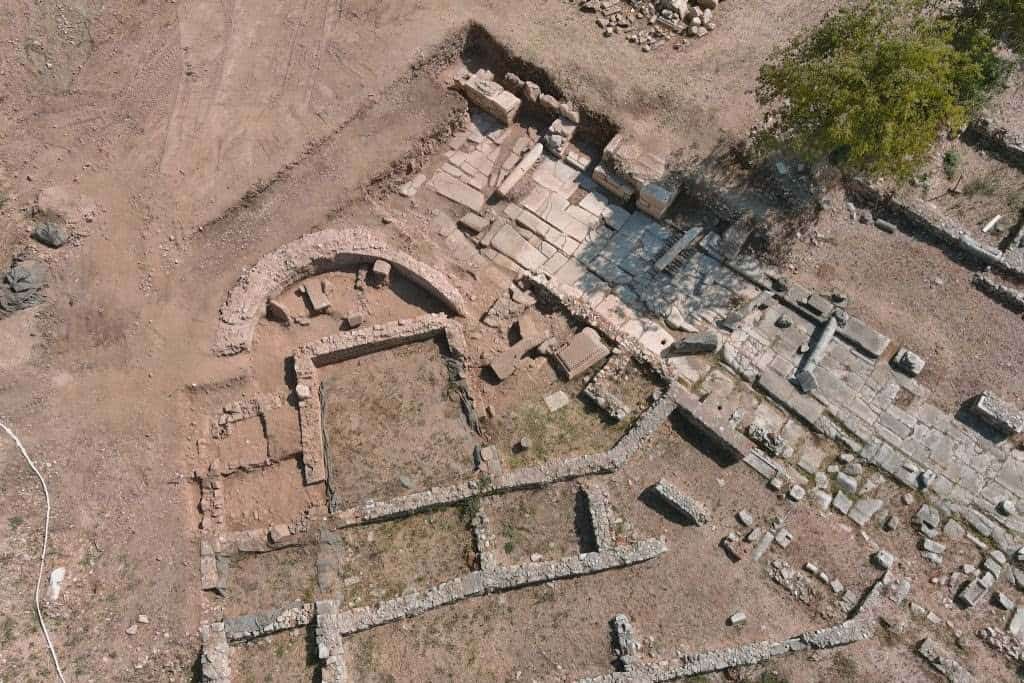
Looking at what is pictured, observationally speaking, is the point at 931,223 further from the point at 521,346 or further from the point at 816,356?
the point at 521,346

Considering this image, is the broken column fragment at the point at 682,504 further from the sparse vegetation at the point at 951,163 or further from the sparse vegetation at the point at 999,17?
the sparse vegetation at the point at 999,17

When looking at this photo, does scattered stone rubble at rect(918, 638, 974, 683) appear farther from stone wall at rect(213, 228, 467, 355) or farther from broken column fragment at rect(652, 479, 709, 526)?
stone wall at rect(213, 228, 467, 355)

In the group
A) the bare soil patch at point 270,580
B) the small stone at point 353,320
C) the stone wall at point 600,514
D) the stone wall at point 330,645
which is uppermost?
the stone wall at point 600,514

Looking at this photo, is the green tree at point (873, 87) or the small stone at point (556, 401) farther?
the small stone at point (556, 401)

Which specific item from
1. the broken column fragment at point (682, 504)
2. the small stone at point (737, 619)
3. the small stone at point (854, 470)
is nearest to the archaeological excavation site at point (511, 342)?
the small stone at point (737, 619)

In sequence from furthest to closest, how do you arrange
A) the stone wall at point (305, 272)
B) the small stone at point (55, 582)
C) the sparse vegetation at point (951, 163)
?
the sparse vegetation at point (951, 163) → the stone wall at point (305, 272) → the small stone at point (55, 582)

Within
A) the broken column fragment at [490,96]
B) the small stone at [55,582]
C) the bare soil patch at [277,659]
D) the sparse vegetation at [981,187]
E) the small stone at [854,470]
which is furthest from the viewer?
the broken column fragment at [490,96]

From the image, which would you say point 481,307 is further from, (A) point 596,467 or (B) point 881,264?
(B) point 881,264

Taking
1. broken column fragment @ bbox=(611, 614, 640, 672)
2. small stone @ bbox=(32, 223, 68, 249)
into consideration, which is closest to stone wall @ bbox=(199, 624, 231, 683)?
broken column fragment @ bbox=(611, 614, 640, 672)
